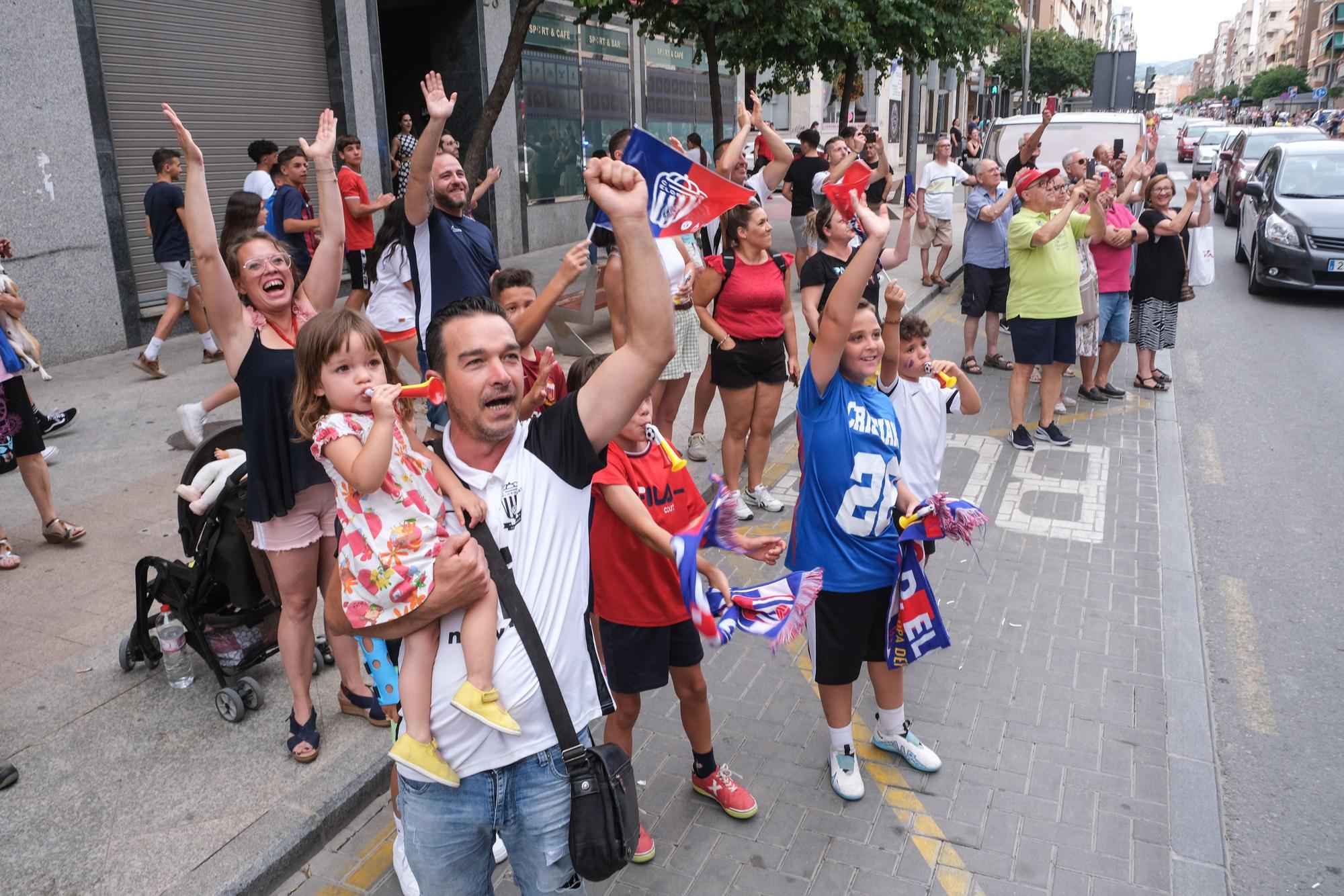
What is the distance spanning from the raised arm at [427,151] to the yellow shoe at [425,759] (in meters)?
2.52

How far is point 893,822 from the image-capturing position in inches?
145

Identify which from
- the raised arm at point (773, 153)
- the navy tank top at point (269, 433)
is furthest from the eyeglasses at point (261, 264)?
the raised arm at point (773, 153)

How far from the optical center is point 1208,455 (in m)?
7.73

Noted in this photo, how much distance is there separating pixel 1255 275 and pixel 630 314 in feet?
45.5

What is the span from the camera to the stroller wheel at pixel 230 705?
4094 millimetres

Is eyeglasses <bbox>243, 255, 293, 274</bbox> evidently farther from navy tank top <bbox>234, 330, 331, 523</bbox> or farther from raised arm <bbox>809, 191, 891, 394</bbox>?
raised arm <bbox>809, 191, 891, 394</bbox>

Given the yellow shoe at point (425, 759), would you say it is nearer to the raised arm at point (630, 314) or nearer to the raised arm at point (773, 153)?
the raised arm at point (630, 314)

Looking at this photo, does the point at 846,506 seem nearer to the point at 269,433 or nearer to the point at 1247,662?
the point at 269,433

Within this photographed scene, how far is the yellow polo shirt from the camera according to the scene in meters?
7.59

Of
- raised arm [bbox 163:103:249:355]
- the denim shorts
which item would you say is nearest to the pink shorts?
raised arm [bbox 163:103:249:355]

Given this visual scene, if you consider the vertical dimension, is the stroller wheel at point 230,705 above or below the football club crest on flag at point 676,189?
below

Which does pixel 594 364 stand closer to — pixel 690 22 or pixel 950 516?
pixel 950 516

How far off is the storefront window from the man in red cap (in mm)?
10643

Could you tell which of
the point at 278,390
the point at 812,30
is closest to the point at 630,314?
the point at 278,390
